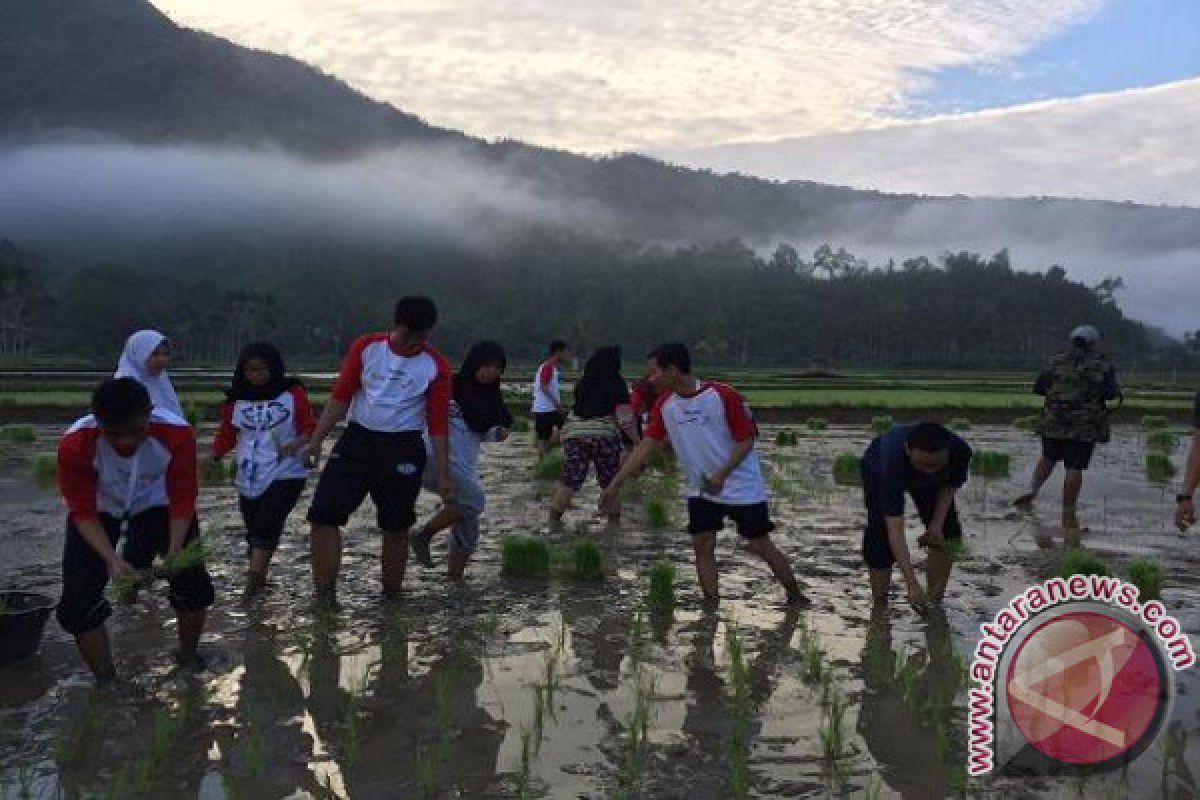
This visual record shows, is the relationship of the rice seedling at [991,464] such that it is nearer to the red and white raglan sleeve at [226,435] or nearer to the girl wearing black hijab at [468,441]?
the girl wearing black hijab at [468,441]

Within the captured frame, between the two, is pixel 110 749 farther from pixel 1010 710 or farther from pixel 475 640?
pixel 1010 710

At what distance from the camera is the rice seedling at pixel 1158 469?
13.5m

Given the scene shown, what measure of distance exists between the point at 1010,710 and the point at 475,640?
2808mm

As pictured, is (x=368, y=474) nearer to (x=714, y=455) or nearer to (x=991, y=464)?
(x=714, y=455)

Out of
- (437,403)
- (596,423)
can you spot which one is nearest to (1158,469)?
(596,423)

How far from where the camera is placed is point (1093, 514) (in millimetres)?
10266

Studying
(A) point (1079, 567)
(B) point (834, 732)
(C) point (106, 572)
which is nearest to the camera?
(B) point (834, 732)

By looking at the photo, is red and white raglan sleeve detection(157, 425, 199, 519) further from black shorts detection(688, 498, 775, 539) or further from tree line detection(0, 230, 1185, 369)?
→ tree line detection(0, 230, 1185, 369)

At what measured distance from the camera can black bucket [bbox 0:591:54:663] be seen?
15.9ft

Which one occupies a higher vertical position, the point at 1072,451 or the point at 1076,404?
the point at 1076,404

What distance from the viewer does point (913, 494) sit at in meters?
5.82

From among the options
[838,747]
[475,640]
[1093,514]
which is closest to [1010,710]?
[838,747]

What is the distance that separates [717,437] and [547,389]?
452cm

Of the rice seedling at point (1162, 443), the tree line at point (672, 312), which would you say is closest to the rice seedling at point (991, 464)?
the rice seedling at point (1162, 443)
